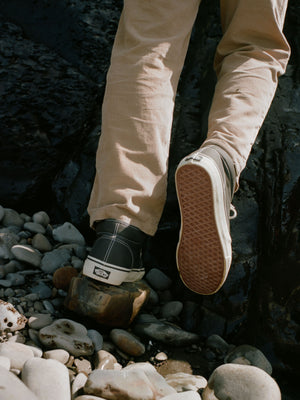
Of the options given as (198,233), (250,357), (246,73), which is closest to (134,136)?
(198,233)

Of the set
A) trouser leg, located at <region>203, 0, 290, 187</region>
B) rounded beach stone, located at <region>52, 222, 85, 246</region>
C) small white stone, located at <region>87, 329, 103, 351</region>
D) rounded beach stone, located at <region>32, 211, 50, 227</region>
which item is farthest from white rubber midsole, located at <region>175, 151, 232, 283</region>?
rounded beach stone, located at <region>32, 211, 50, 227</region>

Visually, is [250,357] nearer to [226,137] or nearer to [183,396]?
[183,396]

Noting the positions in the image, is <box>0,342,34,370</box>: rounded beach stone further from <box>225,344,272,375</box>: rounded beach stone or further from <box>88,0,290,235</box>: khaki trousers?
<box>225,344,272,375</box>: rounded beach stone

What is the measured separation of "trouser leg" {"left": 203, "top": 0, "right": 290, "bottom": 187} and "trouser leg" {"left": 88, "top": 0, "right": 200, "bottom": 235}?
25 cm

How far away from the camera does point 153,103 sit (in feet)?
5.97

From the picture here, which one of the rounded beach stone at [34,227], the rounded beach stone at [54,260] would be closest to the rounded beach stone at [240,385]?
the rounded beach stone at [54,260]

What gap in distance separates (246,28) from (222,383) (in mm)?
1545

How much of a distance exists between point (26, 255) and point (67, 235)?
0.35 metres

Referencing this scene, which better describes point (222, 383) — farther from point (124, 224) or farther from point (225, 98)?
point (225, 98)

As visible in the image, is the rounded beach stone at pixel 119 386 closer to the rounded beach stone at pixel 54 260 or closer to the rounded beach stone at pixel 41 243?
the rounded beach stone at pixel 54 260

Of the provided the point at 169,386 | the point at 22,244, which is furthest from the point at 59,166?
the point at 169,386

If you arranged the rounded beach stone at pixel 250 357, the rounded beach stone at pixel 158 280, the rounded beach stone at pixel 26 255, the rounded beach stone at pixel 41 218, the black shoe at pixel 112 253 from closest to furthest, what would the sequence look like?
the black shoe at pixel 112 253 → the rounded beach stone at pixel 250 357 → the rounded beach stone at pixel 26 255 → the rounded beach stone at pixel 158 280 → the rounded beach stone at pixel 41 218

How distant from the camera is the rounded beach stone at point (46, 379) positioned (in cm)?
129

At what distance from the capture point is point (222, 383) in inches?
62.4
